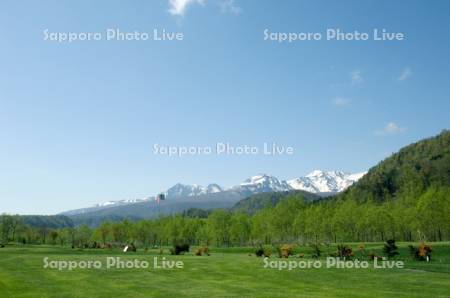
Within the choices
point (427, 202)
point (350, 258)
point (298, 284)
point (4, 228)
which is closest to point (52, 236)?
point (4, 228)

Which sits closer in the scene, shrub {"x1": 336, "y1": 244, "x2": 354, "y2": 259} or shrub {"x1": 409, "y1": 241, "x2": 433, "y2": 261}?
shrub {"x1": 409, "y1": 241, "x2": 433, "y2": 261}

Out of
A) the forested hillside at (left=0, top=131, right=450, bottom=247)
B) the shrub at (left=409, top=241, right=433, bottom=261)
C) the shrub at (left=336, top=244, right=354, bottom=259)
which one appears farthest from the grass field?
the forested hillside at (left=0, top=131, right=450, bottom=247)

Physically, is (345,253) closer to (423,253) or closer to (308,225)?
(423,253)

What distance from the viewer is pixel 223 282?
116ft

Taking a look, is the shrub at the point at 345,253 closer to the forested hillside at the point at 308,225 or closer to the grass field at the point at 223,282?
the grass field at the point at 223,282

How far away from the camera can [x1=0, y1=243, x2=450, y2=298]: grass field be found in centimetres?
2938

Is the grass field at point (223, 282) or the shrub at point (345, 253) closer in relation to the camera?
the grass field at point (223, 282)

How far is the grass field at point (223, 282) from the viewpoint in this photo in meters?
29.4

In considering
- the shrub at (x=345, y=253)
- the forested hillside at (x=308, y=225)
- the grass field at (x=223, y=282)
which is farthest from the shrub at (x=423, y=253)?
the forested hillside at (x=308, y=225)

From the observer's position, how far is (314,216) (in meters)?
131

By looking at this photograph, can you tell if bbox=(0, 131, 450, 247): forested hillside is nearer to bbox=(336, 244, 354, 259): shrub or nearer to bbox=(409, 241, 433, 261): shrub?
bbox=(336, 244, 354, 259): shrub

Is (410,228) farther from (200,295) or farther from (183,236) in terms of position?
(200,295)

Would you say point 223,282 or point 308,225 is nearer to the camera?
point 223,282

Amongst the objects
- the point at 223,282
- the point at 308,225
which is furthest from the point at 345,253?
the point at 308,225
